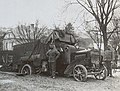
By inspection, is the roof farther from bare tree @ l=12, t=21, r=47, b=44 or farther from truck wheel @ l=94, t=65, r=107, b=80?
bare tree @ l=12, t=21, r=47, b=44

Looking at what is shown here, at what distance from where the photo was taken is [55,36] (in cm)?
1562

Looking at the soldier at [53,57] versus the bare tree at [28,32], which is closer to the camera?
the soldier at [53,57]

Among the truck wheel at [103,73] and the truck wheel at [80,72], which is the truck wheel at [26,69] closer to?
the truck wheel at [80,72]

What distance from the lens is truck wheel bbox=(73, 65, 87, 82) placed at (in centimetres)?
1306

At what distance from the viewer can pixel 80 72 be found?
43.7 ft

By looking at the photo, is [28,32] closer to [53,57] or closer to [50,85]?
[53,57]

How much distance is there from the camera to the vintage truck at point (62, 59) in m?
13.7

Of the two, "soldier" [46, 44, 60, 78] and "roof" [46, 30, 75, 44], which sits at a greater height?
"roof" [46, 30, 75, 44]

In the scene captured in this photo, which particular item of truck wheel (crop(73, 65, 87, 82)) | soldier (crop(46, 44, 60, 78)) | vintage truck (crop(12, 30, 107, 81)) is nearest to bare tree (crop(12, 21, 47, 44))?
vintage truck (crop(12, 30, 107, 81))

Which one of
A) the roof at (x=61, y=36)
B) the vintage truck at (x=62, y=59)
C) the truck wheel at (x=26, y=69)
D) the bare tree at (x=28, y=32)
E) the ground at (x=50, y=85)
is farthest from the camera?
the bare tree at (x=28, y=32)

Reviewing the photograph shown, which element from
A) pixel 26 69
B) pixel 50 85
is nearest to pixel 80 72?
pixel 50 85

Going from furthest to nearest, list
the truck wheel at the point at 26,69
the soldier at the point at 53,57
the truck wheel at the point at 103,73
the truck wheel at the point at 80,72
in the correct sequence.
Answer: the truck wheel at the point at 26,69
the truck wheel at the point at 103,73
the soldier at the point at 53,57
the truck wheel at the point at 80,72

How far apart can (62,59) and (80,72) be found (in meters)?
1.97

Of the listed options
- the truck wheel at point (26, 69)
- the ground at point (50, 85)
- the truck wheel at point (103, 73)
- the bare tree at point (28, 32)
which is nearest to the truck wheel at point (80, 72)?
the ground at point (50, 85)
